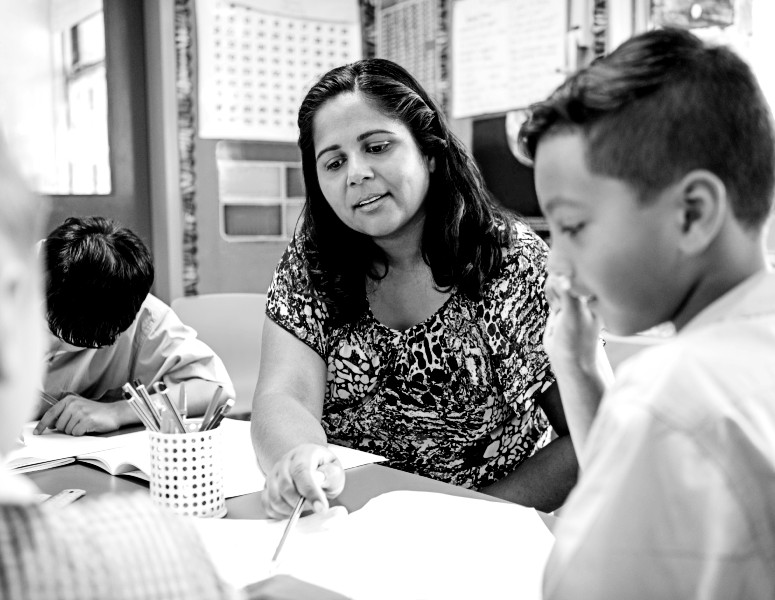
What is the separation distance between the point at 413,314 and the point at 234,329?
97cm

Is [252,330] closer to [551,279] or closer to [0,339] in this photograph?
[551,279]

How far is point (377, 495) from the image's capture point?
3.33ft

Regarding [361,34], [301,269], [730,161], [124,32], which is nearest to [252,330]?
[301,269]

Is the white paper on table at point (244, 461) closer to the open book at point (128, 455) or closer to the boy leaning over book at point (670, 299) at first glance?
the open book at point (128, 455)

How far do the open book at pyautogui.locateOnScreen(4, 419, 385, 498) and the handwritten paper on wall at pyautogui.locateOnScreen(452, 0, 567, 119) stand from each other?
61.3 inches

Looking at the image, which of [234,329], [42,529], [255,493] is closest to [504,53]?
[234,329]

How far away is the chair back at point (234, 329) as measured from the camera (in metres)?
2.21

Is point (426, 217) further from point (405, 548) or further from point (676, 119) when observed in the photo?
point (676, 119)

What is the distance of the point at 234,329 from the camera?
2254 mm

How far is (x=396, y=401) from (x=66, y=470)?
54 centimetres

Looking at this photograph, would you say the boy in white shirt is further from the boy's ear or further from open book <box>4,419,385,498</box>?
the boy's ear

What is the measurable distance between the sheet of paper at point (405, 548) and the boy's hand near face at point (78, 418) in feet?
1.70

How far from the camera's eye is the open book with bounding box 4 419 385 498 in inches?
43.8

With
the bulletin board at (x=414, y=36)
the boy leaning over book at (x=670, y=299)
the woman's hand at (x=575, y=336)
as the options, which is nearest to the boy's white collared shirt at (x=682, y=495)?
the boy leaning over book at (x=670, y=299)
